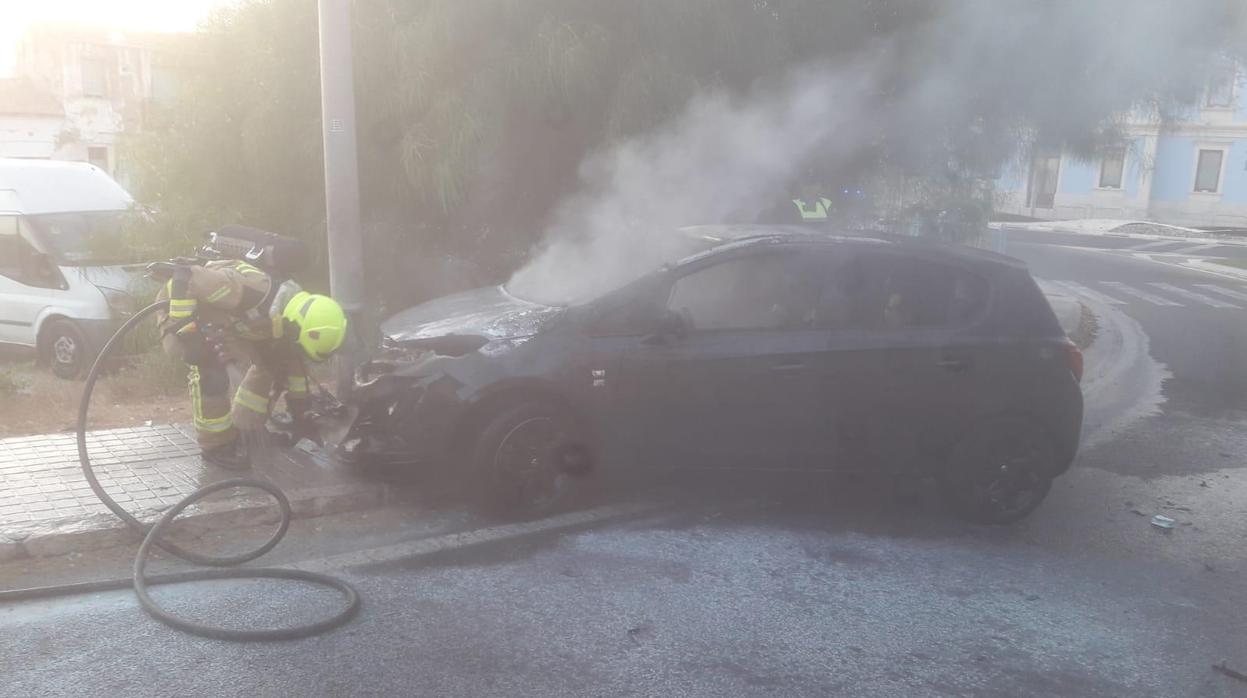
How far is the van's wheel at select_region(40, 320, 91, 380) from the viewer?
9.30m

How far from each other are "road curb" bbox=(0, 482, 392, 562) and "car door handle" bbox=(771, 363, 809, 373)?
2.19m

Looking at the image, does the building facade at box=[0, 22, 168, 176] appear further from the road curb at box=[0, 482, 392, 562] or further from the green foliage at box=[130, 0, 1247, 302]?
the road curb at box=[0, 482, 392, 562]

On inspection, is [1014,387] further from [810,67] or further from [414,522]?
[810,67]

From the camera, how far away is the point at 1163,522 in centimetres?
591

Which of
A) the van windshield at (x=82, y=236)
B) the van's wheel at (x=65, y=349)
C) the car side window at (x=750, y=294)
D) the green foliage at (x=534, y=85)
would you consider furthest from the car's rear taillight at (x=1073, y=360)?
the van's wheel at (x=65, y=349)

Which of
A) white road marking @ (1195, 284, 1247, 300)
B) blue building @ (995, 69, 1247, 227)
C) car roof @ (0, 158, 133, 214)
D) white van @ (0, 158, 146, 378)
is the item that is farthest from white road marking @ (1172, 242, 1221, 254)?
white van @ (0, 158, 146, 378)

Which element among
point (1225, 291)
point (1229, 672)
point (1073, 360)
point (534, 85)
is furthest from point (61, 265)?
point (1225, 291)

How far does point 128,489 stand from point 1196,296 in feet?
57.5

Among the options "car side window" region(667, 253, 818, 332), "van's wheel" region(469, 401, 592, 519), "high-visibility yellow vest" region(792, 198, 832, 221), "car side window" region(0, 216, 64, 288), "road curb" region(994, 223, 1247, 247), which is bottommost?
"road curb" region(994, 223, 1247, 247)

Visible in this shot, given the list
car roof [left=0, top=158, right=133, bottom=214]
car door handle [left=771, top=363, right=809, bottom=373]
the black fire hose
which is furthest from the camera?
car roof [left=0, top=158, right=133, bottom=214]

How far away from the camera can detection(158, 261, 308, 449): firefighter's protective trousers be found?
17.7ft

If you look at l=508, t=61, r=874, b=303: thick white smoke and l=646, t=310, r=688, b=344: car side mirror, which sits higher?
l=508, t=61, r=874, b=303: thick white smoke

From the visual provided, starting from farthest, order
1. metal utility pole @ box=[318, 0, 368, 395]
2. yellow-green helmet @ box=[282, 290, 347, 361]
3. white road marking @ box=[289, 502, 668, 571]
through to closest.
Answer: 1. metal utility pole @ box=[318, 0, 368, 395]
2. yellow-green helmet @ box=[282, 290, 347, 361]
3. white road marking @ box=[289, 502, 668, 571]

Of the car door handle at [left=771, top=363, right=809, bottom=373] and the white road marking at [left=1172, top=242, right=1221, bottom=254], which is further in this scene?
the white road marking at [left=1172, top=242, right=1221, bottom=254]
